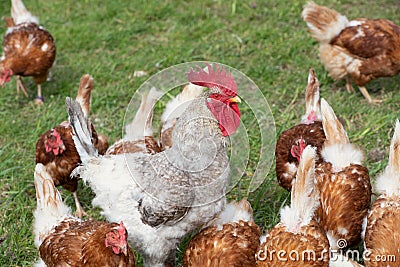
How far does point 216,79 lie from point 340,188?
1.28 metres

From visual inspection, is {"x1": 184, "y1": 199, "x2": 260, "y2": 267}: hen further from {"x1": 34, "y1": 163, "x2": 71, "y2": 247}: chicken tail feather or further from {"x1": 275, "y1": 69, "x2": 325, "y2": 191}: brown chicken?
{"x1": 34, "y1": 163, "x2": 71, "y2": 247}: chicken tail feather

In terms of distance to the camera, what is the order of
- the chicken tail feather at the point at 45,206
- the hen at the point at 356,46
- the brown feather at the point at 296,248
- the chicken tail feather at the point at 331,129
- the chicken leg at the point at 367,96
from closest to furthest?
the brown feather at the point at 296,248, the chicken tail feather at the point at 45,206, the chicken tail feather at the point at 331,129, the hen at the point at 356,46, the chicken leg at the point at 367,96

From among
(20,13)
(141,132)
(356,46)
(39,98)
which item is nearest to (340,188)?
(141,132)

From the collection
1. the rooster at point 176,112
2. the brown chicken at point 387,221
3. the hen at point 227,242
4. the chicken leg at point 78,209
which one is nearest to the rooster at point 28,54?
the chicken leg at point 78,209

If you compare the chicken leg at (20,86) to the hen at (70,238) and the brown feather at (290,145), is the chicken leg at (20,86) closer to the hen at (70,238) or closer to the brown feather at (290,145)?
the hen at (70,238)

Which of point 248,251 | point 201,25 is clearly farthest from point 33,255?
point 201,25

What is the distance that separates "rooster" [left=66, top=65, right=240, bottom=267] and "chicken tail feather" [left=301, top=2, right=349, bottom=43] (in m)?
2.66

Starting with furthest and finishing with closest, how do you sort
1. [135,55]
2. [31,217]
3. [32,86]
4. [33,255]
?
[135,55] < [32,86] < [31,217] < [33,255]

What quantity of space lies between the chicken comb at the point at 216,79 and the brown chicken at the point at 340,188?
1063 mm

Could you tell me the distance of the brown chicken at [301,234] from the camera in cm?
354

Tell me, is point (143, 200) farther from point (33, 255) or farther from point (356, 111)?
point (356, 111)

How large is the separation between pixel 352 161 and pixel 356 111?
5.63ft

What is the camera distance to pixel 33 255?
4422mm

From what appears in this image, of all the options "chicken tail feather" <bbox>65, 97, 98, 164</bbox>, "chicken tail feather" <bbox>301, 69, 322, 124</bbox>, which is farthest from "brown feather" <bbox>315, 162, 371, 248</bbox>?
"chicken tail feather" <bbox>65, 97, 98, 164</bbox>
